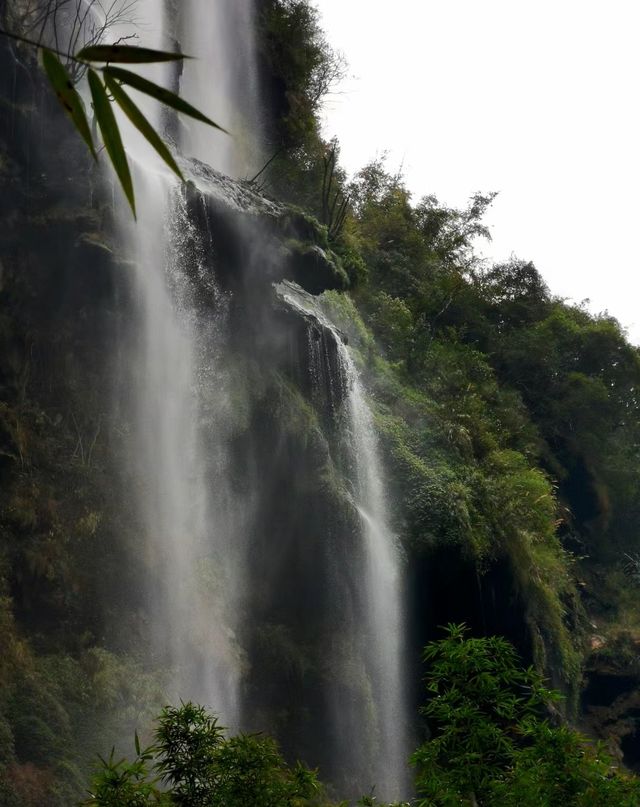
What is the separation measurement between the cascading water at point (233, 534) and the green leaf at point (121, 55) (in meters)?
9.18

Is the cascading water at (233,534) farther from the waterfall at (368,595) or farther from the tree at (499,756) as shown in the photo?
the tree at (499,756)

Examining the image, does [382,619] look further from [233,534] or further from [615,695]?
[615,695]

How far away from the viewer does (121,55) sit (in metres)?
1.54

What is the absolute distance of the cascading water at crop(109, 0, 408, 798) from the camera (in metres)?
10.5

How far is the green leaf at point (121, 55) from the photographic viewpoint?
58.6 inches

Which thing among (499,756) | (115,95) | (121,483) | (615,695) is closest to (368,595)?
(121,483)

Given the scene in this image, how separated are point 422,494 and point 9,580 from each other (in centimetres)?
679

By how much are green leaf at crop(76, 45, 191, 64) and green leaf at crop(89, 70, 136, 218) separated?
5 cm

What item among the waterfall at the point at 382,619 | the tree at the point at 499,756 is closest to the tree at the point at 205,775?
the tree at the point at 499,756

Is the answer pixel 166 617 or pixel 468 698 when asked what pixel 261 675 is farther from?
pixel 468 698

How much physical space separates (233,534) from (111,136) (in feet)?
33.1

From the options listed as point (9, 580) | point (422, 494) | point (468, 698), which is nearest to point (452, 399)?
point (422, 494)

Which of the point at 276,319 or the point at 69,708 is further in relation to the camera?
the point at 276,319

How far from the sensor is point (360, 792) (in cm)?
1066
